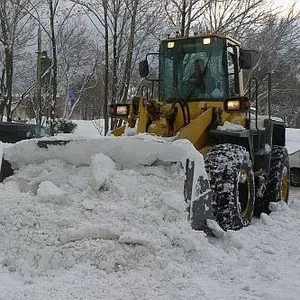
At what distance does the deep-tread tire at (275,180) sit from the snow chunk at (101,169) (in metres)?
3.17

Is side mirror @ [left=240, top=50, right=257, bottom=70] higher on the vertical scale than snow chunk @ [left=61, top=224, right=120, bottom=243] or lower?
higher

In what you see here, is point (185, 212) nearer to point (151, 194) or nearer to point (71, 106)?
point (151, 194)

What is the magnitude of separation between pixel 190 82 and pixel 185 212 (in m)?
2.71

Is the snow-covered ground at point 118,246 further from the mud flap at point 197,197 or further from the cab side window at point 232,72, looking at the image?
the cab side window at point 232,72

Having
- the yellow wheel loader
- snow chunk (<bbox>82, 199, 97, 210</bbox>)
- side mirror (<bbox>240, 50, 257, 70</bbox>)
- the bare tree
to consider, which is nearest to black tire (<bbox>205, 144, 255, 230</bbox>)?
the yellow wheel loader

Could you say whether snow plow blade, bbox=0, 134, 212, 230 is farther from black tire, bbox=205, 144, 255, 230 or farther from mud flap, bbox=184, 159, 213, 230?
black tire, bbox=205, 144, 255, 230

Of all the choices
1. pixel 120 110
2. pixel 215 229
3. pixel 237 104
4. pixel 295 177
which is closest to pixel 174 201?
pixel 215 229

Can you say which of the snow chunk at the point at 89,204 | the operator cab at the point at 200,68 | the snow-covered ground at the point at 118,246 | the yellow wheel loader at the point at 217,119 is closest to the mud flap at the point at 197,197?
the snow-covered ground at the point at 118,246

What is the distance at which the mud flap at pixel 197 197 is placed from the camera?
5.04 metres

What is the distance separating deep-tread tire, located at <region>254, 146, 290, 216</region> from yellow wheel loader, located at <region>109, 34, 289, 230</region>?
15 mm

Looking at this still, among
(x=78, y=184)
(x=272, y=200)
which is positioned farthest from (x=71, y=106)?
(x=78, y=184)

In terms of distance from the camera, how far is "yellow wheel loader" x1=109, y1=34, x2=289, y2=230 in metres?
5.79

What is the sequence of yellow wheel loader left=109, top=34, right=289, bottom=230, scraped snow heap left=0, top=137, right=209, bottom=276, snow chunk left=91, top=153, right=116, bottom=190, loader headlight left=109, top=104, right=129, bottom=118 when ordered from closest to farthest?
1. scraped snow heap left=0, top=137, right=209, bottom=276
2. snow chunk left=91, top=153, right=116, bottom=190
3. yellow wheel loader left=109, top=34, right=289, bottom=230
4. loader headlight left=109, top=104, right=129, bottom=118

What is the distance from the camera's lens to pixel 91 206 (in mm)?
4750
